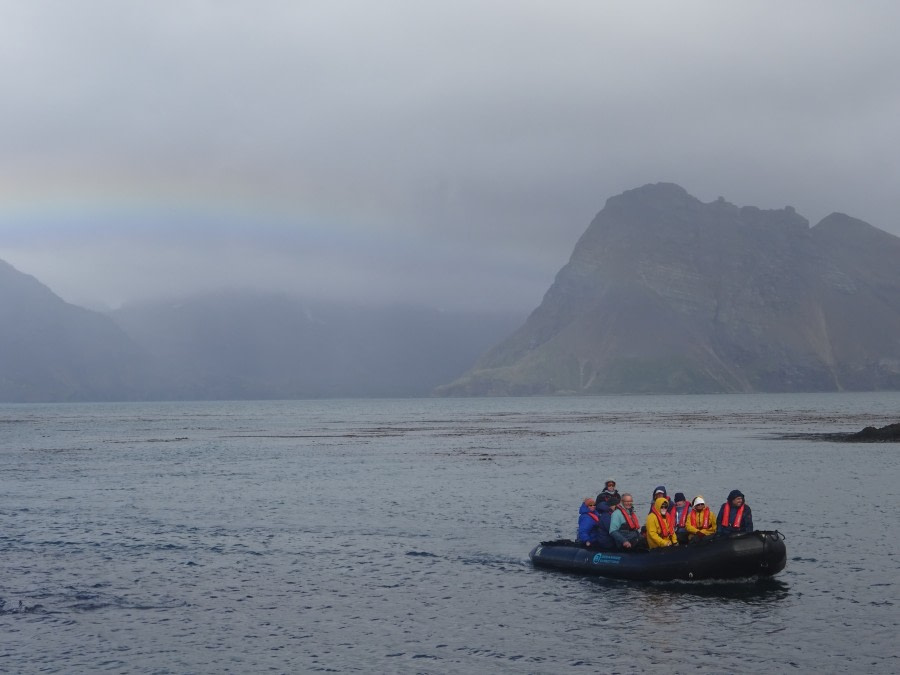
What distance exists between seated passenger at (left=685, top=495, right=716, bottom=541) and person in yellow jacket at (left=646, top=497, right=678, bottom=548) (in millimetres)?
735

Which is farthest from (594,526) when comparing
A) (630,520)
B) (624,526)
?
(630,520)

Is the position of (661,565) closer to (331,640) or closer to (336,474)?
(331,640)

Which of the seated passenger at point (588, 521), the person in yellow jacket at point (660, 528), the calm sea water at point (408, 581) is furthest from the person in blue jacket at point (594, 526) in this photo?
the person in yellow jacket at point (660, 528)

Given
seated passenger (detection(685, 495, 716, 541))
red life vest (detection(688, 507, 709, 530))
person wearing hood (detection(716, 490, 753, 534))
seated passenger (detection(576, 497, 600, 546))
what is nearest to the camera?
person wearing hood (detection(716, 490, 753, 534))

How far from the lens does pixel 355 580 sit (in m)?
36.9

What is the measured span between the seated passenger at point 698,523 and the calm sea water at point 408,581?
2.26 metres

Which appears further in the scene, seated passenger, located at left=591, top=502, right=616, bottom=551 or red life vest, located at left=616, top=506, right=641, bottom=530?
seated passenger, located at left=591, top=502, right=616, bottom=551

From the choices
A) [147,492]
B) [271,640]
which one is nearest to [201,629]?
[271,640]

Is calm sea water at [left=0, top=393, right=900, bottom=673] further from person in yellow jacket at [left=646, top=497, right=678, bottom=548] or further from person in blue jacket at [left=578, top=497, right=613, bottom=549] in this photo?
→ person in yellow jacket at [left=646, top=497, right=678, bottom=548]

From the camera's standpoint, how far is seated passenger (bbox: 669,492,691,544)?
36719 millimetres

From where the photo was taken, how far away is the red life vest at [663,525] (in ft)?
118

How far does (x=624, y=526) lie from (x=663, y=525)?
1780 millimetres

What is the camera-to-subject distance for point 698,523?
36594 mm

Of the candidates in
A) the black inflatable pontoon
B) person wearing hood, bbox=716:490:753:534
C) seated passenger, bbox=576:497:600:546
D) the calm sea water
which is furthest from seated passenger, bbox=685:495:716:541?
seated passenger, bbox=576:497:600:546
